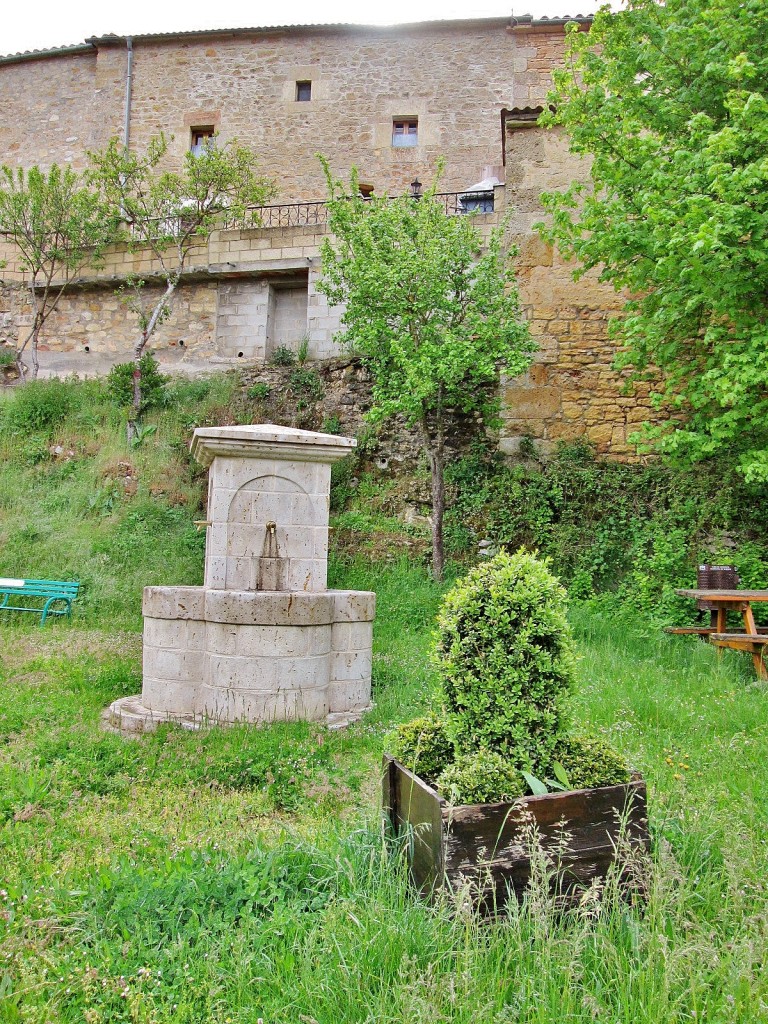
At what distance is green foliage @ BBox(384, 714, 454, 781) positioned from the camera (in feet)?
8.18

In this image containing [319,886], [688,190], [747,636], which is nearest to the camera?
[319,886]

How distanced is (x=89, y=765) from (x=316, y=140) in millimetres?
17850

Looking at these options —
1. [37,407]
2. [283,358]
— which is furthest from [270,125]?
[37,407]

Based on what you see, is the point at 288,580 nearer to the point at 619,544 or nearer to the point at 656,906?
the point at 656,906

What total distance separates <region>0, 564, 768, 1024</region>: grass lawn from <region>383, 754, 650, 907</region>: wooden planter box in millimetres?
91

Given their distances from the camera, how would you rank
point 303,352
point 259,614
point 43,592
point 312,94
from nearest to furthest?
point 259,614, point 43,592, point 303,352, point 312,94

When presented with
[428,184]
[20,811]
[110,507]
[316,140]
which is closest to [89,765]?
[20,811]

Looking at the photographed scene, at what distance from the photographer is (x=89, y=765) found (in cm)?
399

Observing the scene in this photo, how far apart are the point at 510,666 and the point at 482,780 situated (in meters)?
0.36

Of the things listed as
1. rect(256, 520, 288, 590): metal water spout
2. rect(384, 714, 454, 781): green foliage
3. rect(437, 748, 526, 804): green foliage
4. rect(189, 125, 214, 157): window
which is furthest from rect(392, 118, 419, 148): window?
rect(437, 748, 526, 804): green foliage

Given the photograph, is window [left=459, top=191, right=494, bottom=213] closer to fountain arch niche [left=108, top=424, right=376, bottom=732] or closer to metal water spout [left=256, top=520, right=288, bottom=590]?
fountain arch niche [left=108, top=424, right=376, bottom=732]

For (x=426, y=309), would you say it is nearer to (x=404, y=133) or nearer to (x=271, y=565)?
(x=271, y=565)

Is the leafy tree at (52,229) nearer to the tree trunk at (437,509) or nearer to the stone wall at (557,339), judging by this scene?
the stone wall at (557,339)

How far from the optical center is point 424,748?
2.49 m
